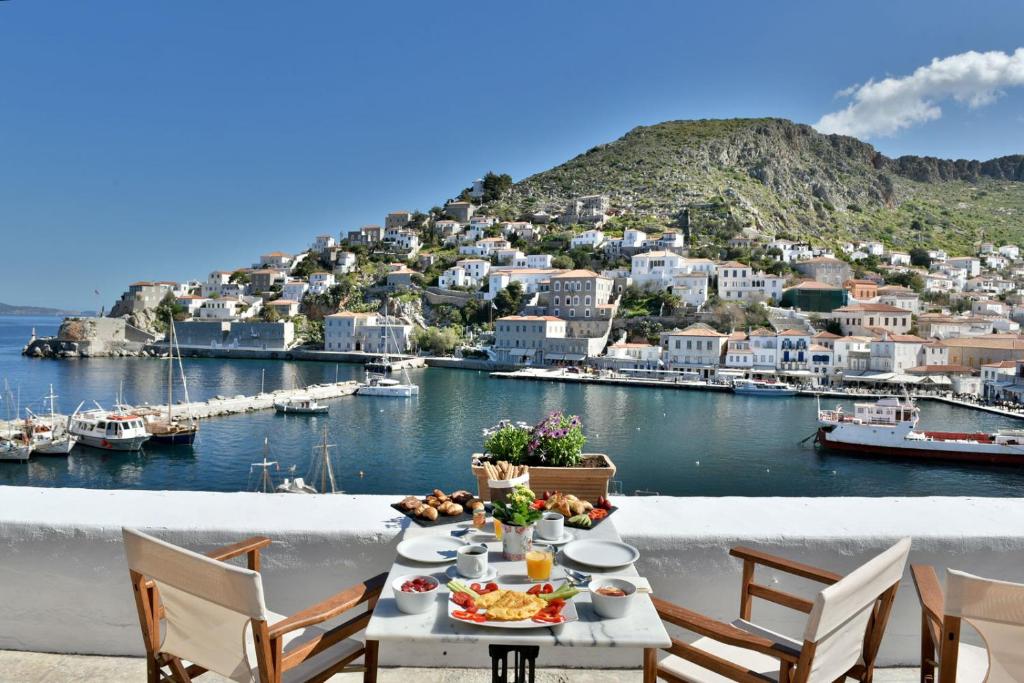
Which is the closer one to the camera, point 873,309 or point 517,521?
point 517,521

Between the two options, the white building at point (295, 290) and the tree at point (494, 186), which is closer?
the white building at point (295, 290)

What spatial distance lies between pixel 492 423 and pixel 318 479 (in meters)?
8.79

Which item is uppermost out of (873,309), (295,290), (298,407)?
(295,290)

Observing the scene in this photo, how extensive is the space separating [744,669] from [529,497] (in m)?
0.54

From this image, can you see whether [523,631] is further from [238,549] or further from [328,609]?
[238,549]

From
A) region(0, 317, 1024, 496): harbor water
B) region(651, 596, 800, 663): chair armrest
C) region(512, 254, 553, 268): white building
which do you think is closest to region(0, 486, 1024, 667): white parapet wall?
region(651, 596, 800, 663): chair armrest

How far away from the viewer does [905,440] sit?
21.2 meters

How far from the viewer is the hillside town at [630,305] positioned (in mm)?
38344

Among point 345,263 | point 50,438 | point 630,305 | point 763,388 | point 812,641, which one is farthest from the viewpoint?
point 345,263

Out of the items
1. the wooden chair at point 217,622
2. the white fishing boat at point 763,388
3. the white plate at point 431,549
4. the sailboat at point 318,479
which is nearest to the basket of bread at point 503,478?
the white plate at point 431,549

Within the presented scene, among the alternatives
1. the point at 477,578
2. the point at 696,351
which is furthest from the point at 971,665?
the point at 696,351

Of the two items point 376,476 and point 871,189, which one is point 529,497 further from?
point 871,189

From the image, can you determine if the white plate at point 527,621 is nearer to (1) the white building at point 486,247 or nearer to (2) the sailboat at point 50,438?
(2) the sailboat at point 50,438

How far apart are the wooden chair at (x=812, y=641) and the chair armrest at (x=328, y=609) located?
0.58m
